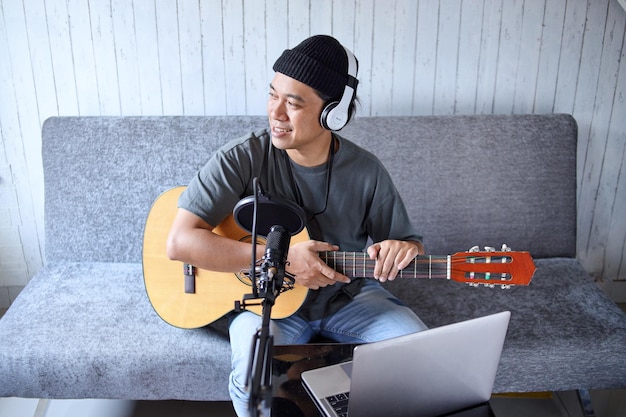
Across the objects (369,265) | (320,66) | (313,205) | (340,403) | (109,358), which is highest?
(320,66)

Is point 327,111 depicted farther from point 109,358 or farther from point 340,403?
point 109,358

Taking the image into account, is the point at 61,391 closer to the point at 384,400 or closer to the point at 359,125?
the point at 384,400

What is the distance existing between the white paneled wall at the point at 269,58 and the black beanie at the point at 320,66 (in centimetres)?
75

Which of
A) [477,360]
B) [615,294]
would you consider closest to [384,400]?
[477,360]

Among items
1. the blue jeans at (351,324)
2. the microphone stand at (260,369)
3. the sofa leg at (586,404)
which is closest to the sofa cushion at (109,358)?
the blue jeans at (351,324)

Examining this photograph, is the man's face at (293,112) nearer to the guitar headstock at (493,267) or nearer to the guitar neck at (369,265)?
the guitar neck at (369,265)

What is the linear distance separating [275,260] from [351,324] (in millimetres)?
756

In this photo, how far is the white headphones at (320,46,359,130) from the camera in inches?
62.0

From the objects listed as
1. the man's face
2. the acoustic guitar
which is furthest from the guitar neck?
the man's face

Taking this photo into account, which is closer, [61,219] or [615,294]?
[61,219]

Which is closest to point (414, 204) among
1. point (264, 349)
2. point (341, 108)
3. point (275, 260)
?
point (341, 108)

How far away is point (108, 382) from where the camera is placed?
67.6 inches

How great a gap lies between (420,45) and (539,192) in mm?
702

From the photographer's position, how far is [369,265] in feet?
5.28
